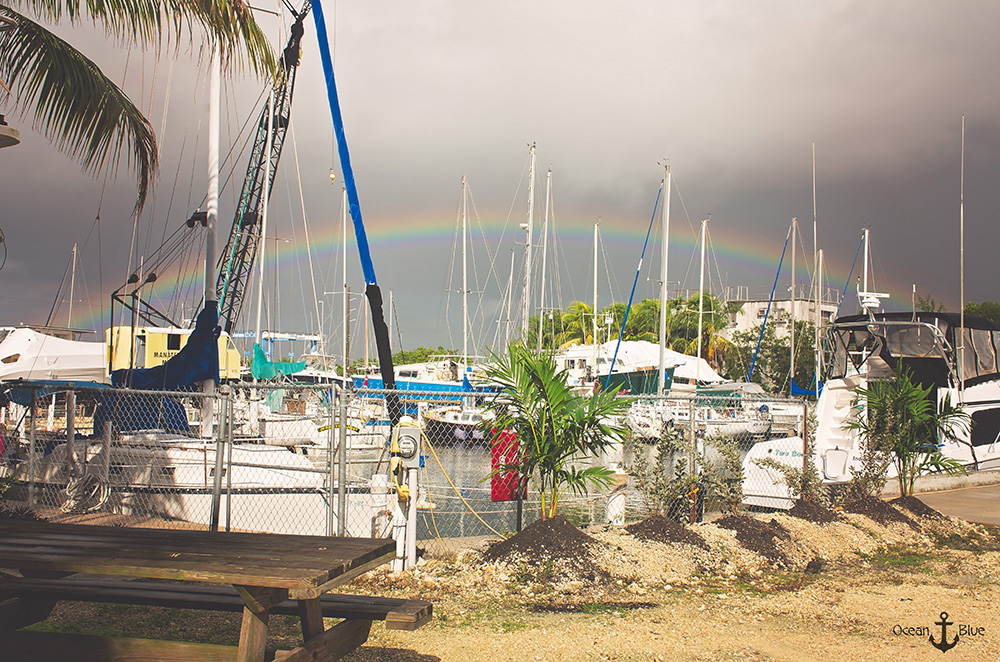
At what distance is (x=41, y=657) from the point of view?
412cm

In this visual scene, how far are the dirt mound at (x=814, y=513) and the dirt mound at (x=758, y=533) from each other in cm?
69

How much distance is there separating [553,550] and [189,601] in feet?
13.1

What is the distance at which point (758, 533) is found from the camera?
8.94 metres

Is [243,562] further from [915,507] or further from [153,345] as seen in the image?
[153,345]

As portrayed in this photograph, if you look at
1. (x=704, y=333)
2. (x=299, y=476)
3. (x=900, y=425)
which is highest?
(x=704, y=333)

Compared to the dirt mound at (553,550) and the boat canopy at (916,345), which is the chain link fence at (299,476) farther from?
the boat canopy at (916,345)

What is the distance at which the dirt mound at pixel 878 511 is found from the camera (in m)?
10.1

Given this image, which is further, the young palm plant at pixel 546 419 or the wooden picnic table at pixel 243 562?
the young palm plant at pixel 546 419

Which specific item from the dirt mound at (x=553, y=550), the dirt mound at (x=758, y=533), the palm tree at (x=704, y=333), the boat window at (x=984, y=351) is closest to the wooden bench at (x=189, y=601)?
the dirt mound at (x=553, y=550)

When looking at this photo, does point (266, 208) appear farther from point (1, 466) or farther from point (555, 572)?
point (555, 572)

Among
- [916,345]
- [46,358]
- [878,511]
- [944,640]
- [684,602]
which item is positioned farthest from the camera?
[46,358]

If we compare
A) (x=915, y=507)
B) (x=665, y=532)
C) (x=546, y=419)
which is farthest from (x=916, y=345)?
(x=546, y=419)

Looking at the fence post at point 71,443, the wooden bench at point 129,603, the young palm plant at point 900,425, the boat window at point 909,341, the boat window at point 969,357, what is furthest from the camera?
the boat window at point 969,357

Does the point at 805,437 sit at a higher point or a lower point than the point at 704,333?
lower
